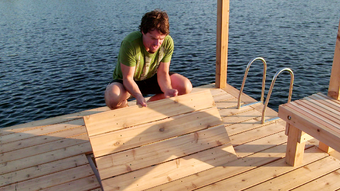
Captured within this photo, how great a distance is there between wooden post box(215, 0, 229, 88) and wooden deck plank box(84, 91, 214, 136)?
1.88 m

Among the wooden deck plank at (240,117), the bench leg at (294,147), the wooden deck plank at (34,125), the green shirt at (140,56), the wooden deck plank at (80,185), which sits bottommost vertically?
the wooden deck plank at (80,185)

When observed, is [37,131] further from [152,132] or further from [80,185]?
[152,132]

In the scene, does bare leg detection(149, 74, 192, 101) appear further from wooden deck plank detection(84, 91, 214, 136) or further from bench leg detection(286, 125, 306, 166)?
bench leg detection(286, 125, 306, 166)

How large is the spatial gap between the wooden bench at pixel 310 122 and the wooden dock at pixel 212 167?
0.25 metres

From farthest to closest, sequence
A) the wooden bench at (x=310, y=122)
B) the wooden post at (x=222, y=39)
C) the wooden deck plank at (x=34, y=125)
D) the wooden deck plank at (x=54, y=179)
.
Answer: the wooden post at (x=222, y=39) → the wooden deck plank at (x=34, y=125) → the wooden deck plank at (x=54, y=179) → the wooden bench at (x=310, y=122)

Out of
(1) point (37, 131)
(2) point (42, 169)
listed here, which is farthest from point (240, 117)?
(1) point (37, 131)

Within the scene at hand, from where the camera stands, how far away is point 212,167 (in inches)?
125

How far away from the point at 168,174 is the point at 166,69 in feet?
4.04

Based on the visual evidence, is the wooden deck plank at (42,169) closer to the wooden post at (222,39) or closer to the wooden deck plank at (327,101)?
the wooden deck plank at (327,101)

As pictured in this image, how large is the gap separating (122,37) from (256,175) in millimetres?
12560

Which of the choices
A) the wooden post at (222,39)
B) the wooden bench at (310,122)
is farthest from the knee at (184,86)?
the wooden post at (222,39)

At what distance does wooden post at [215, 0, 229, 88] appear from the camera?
476 cm

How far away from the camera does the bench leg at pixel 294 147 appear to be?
2.98 meters

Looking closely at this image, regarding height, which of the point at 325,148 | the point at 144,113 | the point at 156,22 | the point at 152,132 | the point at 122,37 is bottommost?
the point at 122,37
